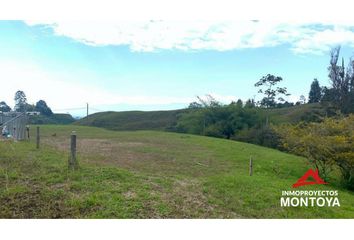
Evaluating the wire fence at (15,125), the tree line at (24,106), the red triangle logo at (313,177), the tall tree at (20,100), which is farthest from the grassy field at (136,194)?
the wire fence at (15,125)

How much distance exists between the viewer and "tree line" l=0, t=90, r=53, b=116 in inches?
340

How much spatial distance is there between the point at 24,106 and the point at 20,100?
4.66 ft

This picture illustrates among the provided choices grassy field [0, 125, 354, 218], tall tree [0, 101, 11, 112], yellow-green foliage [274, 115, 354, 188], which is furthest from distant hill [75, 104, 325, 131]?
grassy field [0, 125, 354, 218]

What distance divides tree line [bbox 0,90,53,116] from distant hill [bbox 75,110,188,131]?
16.8 metres

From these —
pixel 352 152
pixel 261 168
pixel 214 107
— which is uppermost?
pixel 214 107

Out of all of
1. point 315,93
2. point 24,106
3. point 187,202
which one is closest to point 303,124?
point 187,202

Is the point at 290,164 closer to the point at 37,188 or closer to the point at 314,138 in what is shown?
the point at 314,138

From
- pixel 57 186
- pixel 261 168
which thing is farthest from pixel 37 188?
pixel 261 168

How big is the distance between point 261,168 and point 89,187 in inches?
195

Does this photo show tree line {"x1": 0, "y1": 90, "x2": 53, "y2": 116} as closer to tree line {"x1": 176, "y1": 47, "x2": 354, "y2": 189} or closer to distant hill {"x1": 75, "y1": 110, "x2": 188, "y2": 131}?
tree line {"x1": 176, "y1": 47, "x2": 354, "y2": 189}

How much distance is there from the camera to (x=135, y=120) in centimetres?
3212

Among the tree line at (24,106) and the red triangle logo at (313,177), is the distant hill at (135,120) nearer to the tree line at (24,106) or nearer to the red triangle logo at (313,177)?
the tree line at (24,106)

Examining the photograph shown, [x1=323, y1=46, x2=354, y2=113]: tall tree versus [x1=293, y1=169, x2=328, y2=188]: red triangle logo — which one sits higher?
[x1=323, y1=46, x2=354, y2=113]: tall tree
